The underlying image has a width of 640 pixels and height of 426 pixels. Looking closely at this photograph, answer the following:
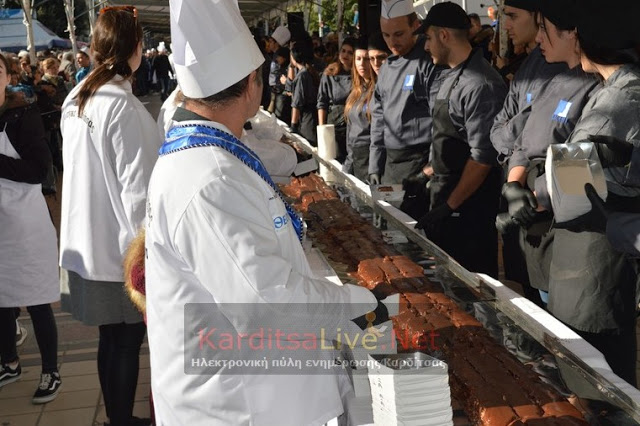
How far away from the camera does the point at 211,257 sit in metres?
1.69

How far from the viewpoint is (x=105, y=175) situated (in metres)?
3.16

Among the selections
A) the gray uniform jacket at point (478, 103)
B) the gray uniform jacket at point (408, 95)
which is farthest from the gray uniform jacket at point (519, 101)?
the gray uniform jacket at point (408, 95)

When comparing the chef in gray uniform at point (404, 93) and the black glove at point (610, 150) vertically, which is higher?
the black glove at point (610, 150)

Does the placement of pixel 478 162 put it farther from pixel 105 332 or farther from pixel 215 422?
pixel 215 422

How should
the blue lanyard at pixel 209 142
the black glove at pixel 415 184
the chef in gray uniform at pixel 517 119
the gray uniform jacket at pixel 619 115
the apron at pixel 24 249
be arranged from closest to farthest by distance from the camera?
the blue lanyard at pixel 209 142 < the gray uniform jacket at pixel 619 115 < the chef in gray uniform at pixel 517 119 < the apron at pixel 24 249 < the black glove at pixel 415 184

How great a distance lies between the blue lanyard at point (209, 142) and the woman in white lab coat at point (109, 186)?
1299 millimetres

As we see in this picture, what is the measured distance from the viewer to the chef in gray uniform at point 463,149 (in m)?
4.11

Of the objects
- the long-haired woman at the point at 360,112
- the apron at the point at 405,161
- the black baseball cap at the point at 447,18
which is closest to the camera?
the black baseball cap at the point at 447,18

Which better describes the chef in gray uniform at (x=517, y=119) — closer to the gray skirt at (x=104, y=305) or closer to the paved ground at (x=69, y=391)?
the gray skirt at (x=104, y=305)

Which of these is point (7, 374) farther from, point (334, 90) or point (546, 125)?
point (334, 90)

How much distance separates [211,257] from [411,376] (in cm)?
49

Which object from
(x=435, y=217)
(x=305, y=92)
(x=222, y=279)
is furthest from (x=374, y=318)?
(x=305, y=92)

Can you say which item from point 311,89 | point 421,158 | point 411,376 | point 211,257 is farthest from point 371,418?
point 311,89

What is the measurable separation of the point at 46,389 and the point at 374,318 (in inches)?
112
